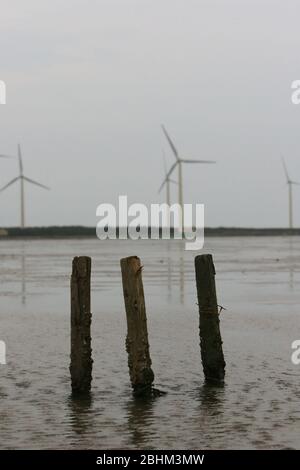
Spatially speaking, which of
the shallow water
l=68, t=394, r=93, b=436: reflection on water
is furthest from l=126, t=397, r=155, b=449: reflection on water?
l=68, t=394, r=93, b=436: reflection on water

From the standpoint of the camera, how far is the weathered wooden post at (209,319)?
15.3 metres

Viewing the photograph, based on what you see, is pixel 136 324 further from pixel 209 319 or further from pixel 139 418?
pixel 139 418

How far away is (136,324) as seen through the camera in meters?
14.3

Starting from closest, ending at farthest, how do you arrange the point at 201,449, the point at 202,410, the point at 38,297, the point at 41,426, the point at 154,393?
the point at 201,449 < the point at 41,426 < the point at 202,410 < the point at 154,393 < the point at 38,297

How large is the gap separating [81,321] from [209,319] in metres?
2.20

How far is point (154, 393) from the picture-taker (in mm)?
14414

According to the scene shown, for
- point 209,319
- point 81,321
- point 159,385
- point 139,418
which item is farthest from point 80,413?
point 209,319

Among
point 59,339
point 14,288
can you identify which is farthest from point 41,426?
point 14,288

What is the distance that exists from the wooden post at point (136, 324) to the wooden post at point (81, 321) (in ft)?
2.02

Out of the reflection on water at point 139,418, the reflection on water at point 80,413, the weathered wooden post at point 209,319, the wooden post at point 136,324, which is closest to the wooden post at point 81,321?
the reflection on water at point 80,413

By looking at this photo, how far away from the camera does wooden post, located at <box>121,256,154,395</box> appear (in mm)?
14281

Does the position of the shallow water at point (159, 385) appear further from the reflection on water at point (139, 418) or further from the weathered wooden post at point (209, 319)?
the weathered wooden post at point (209, 319)
